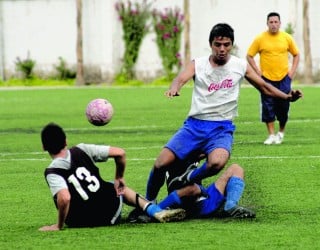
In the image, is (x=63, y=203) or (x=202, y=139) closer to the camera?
(x=63, y=203)

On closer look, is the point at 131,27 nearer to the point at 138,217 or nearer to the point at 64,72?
the point at 64,72

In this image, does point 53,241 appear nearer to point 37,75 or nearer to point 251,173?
point 251,173

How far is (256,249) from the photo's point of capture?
9.24m

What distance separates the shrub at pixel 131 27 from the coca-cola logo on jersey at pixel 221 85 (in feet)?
119

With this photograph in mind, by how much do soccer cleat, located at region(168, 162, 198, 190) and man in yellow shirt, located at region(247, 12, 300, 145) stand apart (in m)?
7.49

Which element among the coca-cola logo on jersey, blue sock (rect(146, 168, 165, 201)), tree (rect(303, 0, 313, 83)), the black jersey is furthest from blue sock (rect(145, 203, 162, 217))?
tree (rect(303, 0, 313, 83))

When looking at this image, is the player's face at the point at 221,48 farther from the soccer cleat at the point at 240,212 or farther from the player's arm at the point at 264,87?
the soccer cleat at the point at 240,212

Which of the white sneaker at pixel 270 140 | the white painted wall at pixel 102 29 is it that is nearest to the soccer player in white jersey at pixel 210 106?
the white sneaker at pixel 270 140

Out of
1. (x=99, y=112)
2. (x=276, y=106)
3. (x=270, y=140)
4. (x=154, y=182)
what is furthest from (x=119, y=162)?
(x=276, y=106)

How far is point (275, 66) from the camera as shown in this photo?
19.3m

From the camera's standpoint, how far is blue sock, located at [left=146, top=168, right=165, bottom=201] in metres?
11.3

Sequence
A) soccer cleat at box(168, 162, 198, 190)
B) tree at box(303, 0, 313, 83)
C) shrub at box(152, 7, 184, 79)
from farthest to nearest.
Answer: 1. shrub at box(152, 7, 184, 79)
2. tree at box(303, 0, 313, 83)
3. soccer cleat at box(168, 162, 198, 190)

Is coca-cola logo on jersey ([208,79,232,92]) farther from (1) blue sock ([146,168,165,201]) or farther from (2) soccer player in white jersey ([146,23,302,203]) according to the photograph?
(1) blue sock ([146,168,165,201])

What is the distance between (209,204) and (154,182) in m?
0.62
